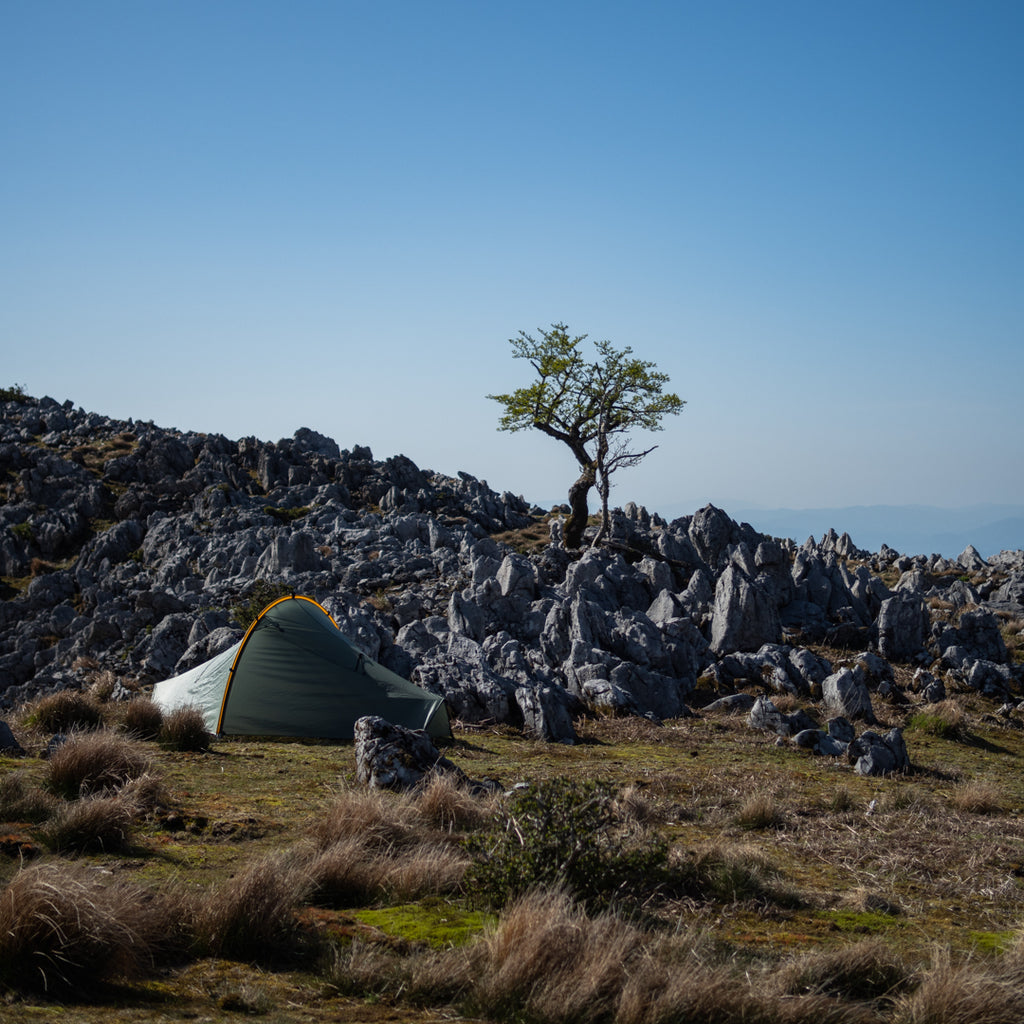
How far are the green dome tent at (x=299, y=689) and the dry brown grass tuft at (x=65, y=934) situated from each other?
11252 millimetres

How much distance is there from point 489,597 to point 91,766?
16826 mm

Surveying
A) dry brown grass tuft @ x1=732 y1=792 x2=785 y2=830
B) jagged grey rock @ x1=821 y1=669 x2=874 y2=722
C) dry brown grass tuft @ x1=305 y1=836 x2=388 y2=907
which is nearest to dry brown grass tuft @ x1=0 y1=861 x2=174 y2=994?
dry brown grass tuft @ x1=305 y1=836 x2=388 y2=907

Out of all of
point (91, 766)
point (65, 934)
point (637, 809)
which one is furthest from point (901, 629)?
point (65, 934)

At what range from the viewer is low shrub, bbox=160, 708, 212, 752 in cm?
1617

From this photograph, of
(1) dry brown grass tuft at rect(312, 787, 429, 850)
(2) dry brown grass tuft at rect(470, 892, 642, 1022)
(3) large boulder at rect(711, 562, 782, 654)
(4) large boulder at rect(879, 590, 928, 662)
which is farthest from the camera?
(4) large boulder at rect(879, 590, 928, 662)

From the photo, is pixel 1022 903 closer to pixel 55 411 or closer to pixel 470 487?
pixel 470 487

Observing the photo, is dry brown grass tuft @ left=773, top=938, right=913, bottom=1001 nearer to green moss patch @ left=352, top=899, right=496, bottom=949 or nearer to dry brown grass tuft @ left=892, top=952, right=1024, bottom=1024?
dry brown grass tuft @ left=892, top=952, right=1024, bottom=1024

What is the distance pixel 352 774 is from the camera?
14.2 metres

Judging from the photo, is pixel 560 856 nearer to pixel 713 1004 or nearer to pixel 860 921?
pixel 713 1004

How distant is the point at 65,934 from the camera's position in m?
6.41

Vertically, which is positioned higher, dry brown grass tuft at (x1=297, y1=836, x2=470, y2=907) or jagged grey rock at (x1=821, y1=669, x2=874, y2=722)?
dry brown grass tuft at (x1=297, y1=836, x2=470, y2=907)

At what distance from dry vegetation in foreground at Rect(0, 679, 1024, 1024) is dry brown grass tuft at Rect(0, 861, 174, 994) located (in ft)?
0.06

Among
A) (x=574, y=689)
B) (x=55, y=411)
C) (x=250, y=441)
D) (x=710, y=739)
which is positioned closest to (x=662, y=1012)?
(x=710, y=739)

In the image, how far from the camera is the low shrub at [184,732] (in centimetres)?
1617
